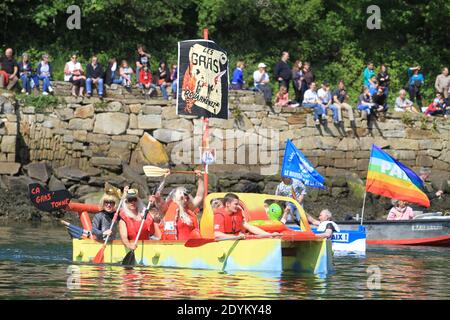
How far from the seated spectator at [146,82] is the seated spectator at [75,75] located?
182cm

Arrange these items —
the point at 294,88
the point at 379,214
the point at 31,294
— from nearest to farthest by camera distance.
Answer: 1. the point at 31,294
2. the point at 379,214
3. the point at 294,88

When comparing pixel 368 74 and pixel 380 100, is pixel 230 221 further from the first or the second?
pixel 368 74

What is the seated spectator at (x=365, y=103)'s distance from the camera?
123 feet

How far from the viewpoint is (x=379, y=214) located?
3481 cm

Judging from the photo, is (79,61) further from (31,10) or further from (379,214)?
(379,214)

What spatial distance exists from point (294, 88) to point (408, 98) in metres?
4.38

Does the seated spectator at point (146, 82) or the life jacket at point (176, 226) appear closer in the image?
the life jacket at point (176, 226)

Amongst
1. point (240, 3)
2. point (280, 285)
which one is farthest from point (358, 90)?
point (280, 285)

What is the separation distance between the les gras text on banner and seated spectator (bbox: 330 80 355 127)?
581 inches

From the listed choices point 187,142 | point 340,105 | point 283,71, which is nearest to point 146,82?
point 187,142

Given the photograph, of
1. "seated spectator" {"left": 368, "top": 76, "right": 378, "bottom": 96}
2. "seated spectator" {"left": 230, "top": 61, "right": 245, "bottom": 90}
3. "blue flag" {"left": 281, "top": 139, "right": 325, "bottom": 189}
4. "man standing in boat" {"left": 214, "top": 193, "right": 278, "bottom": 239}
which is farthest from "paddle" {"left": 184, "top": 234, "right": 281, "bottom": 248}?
"seated spectator" {"left": 368, "top": 76, "right": 378, "bottom": 96}

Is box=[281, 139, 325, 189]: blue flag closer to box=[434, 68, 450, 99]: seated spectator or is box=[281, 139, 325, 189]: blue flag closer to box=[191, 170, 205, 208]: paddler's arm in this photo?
box=[191, 170, 205, 208]: paddler's arm

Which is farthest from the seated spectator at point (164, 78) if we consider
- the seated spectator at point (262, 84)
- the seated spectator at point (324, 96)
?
the seated spectator at point (324, 96)

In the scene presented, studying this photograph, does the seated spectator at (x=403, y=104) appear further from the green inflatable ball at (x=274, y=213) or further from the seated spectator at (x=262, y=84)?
the green inflatable ball at (x=274, y=213)
